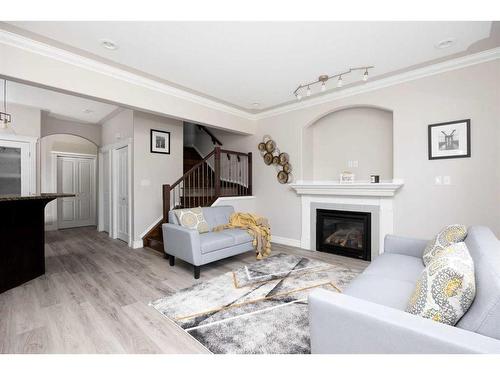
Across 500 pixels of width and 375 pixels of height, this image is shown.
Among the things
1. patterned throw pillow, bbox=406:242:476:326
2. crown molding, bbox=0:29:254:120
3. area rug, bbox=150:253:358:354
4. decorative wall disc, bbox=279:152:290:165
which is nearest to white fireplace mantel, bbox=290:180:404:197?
decorative wall disc, bbox=279:152:290:165

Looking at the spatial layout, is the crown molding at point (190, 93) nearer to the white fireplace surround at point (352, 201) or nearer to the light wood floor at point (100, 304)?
the white fireplace surround at point (352, 201)

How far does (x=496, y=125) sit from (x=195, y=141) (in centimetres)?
634

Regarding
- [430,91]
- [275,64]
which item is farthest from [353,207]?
[275,64]

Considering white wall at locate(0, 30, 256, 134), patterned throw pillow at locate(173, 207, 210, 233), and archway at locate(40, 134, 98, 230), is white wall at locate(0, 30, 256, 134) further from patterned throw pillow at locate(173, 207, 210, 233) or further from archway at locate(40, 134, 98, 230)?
archway at locate(40, 134, 98, 230)

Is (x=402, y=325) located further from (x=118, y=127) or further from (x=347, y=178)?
(x=118, y=127)

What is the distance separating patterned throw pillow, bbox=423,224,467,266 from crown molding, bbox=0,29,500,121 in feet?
7.02

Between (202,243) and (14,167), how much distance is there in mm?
4480

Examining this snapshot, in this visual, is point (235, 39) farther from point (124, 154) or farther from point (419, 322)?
point (124, 154)

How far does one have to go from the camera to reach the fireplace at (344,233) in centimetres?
387

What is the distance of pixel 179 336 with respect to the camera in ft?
6.16

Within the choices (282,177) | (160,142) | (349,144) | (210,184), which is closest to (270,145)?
(282,177)

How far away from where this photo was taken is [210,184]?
6297 mm

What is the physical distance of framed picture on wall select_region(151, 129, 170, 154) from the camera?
482 centimetres
